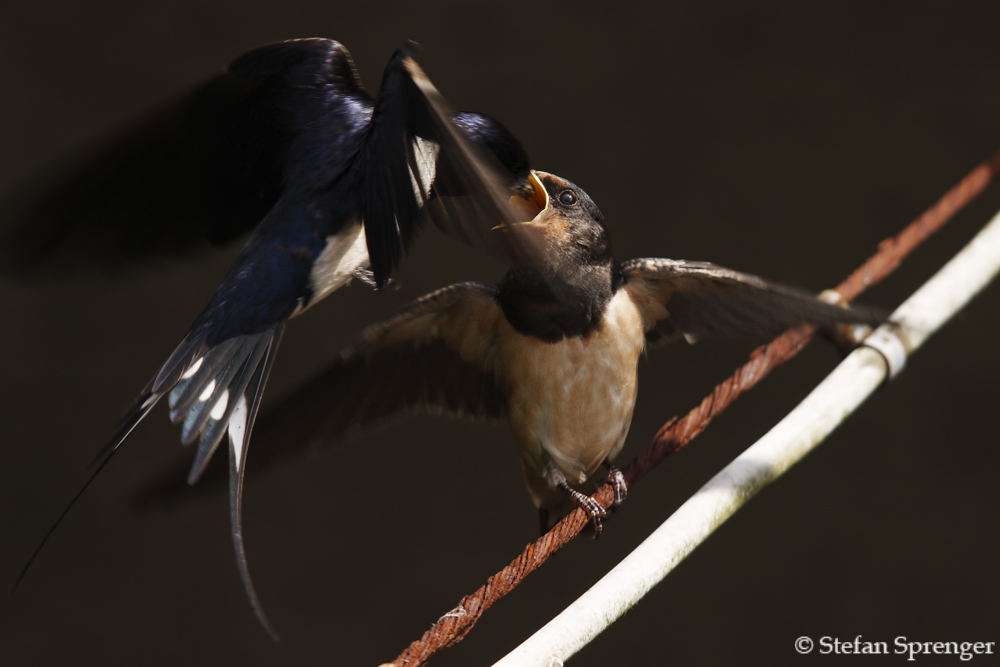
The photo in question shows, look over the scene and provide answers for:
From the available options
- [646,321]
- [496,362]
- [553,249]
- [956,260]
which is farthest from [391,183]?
[956,260]

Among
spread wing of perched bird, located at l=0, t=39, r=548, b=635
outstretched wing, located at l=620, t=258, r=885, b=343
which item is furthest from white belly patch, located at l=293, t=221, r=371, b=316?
outstretched wing, located at l=620, t=258, r=885, b=343

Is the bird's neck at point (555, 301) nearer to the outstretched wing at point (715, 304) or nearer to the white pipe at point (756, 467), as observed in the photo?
the outstretched wing at point (715, 304)

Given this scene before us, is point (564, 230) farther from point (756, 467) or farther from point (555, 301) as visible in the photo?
point (756, 467)

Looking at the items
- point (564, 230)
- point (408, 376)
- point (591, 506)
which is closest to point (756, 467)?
point (591, 506)

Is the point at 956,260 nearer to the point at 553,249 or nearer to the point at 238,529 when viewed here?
the point at 553,249

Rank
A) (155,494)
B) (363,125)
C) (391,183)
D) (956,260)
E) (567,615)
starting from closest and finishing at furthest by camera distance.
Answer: (567,615) < (391,183) < (155,494) < (363,125) < (956,260)

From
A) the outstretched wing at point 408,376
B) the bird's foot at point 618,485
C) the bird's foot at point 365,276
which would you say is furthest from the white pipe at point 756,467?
the bird's foot at point 365,276

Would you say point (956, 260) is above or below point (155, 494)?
above

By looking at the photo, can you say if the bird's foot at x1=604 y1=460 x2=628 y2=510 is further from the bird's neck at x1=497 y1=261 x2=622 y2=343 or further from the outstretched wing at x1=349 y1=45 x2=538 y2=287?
the outstretched wing at x1=349 y1=45 x2=538 y2=287
